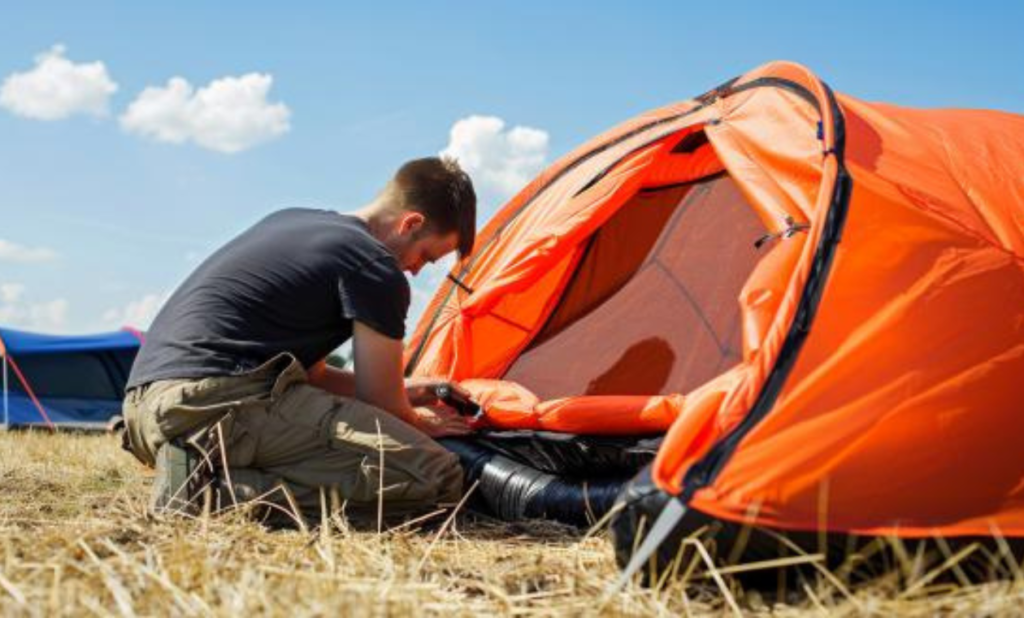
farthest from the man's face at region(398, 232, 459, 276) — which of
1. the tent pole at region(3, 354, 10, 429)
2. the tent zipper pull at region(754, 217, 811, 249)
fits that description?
the tent pole at region(3, 354, 10, 429)

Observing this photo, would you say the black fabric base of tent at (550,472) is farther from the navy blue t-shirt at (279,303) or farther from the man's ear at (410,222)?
the man's ear at (410,222)

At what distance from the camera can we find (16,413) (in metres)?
9.28

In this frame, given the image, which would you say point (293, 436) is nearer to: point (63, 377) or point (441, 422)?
point (441, 422)

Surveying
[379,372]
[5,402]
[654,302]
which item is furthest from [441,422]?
[5,402]

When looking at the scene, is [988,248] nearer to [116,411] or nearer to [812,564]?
[812,564]

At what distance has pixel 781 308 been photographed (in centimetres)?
267

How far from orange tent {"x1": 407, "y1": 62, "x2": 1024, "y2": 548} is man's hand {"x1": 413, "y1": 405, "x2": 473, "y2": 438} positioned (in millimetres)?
155

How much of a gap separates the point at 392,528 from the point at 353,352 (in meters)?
0.58

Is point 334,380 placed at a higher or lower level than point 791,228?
lower

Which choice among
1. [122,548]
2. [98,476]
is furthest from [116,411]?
[122,548]

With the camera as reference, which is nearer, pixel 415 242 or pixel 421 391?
pixel 415 242

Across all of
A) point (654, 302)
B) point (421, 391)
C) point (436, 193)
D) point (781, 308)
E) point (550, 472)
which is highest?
point (436, 193)

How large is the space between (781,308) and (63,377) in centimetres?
872

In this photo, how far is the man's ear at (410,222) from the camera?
3.64 m
